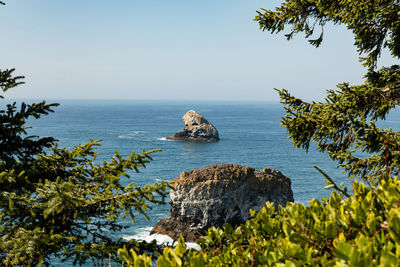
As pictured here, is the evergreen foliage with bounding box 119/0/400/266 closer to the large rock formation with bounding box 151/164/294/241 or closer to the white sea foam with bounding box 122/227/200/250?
the large rock formation with bounding box 151/164/294/241

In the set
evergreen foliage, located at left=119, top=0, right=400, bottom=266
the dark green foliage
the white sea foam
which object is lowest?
the white sea foam

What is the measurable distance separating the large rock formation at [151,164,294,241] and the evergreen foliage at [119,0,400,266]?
25.2 m

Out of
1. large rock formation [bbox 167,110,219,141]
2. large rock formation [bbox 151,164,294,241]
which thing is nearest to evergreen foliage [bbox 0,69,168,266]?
large rock formation [bbox 151,164,294,241]

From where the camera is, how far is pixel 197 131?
95750 mm

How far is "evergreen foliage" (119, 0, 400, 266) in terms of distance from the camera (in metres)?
2.42

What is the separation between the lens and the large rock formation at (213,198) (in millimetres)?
33594

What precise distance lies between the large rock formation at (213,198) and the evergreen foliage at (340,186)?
25.2 metres

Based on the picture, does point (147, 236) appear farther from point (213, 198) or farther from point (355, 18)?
point (355, 18)

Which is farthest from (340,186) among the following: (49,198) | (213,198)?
(213,198)

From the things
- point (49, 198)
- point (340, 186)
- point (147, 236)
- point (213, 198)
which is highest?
point (340, 186)

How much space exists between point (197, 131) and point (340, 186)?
92.9m

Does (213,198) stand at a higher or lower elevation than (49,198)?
lower

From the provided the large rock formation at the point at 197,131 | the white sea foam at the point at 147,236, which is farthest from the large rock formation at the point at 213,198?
the large rock formation at the point at 197,131

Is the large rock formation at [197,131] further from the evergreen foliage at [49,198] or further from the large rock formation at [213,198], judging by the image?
the evergreen foliage at [49,198]
